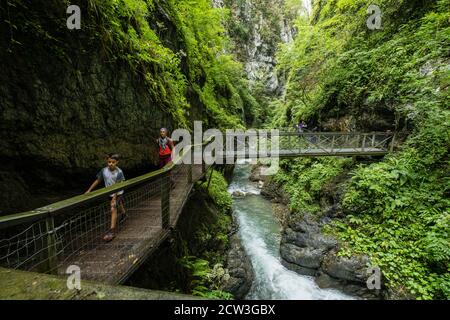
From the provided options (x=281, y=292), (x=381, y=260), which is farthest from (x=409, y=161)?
(x=281, y=292)

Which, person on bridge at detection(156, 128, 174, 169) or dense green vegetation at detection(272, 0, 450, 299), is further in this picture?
dense green vegetation at detection(272, 0, 450, 299)

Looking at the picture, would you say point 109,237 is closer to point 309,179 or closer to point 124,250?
point 124,250

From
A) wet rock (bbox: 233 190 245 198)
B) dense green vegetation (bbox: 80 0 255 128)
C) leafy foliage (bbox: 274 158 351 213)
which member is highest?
dense green vegetation (bbox: 80 0 255 128)

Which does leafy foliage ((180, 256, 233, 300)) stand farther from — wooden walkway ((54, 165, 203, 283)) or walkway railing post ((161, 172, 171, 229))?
walkway railing post ((161, 172, 171, 229))

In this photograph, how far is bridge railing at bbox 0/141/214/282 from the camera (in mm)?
2285

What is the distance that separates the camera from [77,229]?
13.5 feet

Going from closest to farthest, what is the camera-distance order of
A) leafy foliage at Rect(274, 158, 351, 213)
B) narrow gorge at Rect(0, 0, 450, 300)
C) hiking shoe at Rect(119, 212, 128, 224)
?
narrow gorge at Rect(0, 0, 450, 300), hiking shoe at Rect(119, 212, 128, 224), leafy foliage at Rect(274, 158, 351, 213)

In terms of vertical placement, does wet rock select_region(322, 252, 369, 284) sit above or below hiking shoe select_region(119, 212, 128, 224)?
below

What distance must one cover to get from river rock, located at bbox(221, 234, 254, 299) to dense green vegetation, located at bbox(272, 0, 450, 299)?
3.68m

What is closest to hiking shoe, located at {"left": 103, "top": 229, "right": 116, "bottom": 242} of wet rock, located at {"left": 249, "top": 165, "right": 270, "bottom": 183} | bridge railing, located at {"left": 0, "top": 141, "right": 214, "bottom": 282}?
bridge railing, located at {"left": 0, "top": 141, "right": 214, "bottom": 282}

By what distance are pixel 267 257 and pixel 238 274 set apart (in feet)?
8.44

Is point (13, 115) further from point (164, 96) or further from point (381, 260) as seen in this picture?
point (381, 260)

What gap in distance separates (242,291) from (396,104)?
34.2 feet

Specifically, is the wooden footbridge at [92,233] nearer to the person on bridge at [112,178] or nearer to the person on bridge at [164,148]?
the person on bridge at [112,178]
